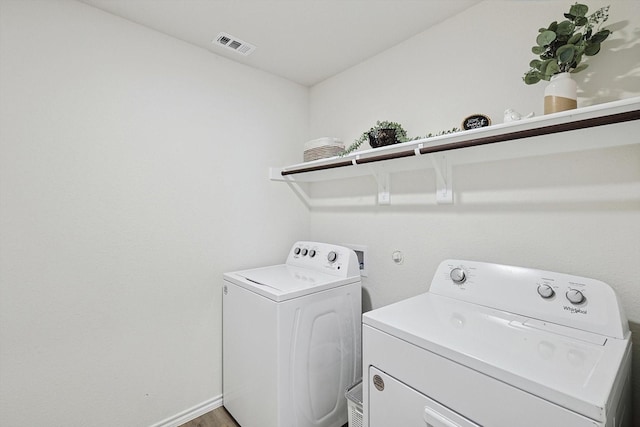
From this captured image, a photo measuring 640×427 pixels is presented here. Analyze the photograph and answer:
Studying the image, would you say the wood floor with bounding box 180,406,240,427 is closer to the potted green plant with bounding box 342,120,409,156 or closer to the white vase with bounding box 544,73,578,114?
the potted green plant with bounding box 342,120,409,156

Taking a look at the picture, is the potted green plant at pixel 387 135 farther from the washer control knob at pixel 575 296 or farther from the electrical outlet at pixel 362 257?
the washer control knob at pixel 575 296

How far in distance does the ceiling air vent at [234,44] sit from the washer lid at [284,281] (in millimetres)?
1481

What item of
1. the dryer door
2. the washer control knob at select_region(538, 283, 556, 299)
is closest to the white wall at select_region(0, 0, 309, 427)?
the dryer door

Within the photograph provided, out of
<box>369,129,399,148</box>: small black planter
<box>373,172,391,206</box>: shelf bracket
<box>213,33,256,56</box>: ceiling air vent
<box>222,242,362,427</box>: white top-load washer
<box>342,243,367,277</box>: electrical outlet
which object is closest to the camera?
<box>222,242,362,427</box>: white top-load washer

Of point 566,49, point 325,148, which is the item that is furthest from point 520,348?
point 325,148

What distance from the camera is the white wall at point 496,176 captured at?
111 cm

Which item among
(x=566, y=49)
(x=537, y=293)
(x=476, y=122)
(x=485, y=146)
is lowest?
(x=537, y=293)

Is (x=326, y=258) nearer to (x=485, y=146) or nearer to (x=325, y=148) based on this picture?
(x=325, y=148)

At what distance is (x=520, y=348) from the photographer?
0.89 metres

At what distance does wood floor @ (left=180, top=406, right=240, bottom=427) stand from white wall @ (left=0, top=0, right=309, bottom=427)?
0.10 meters

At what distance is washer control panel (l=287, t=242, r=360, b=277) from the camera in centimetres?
181

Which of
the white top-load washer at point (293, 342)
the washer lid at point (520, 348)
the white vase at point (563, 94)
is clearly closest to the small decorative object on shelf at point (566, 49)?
the white vase at point (563, 94)

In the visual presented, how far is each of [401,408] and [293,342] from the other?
2.14 ft

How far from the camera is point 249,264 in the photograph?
6.91 ft
